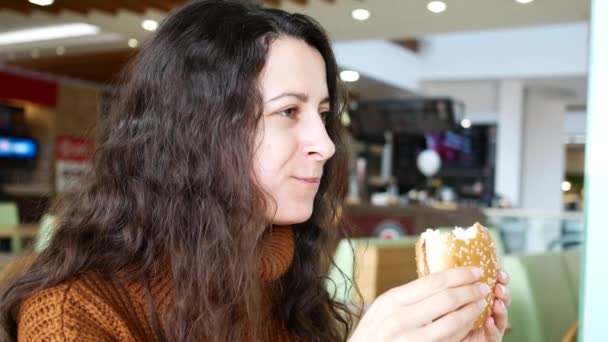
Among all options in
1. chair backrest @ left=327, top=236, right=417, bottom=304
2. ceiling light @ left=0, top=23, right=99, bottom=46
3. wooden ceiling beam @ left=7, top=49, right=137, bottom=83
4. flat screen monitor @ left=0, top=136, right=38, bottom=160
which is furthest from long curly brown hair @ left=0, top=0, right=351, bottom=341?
flat screen monitor @ left=0, top=136, right=38, bottom=160

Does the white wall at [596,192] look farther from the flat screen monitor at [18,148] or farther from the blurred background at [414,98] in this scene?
the flat screen monitor at [18,148]

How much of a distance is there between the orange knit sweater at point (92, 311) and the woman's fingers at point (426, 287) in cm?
35

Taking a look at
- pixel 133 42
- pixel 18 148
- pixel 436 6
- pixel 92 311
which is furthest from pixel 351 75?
pixel 92 311

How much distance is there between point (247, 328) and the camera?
96 centimetres

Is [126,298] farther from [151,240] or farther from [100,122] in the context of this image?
[100,122]

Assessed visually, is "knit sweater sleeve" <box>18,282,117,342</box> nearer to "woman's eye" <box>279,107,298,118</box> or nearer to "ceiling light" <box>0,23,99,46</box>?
"woman's eye" <box>279,107,298,118</box>

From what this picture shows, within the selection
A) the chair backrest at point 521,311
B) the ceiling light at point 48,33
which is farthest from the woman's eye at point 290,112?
the ceiling light at point 48,33

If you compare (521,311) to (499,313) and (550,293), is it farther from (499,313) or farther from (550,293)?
(499,313)

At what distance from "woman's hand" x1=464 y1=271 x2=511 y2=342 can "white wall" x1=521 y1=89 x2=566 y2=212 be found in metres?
9.56

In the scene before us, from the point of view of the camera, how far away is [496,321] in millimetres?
860

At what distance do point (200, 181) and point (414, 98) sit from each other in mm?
8328

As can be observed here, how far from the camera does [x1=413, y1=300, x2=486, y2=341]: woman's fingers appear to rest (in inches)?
27.8

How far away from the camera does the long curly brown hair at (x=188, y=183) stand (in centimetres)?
89

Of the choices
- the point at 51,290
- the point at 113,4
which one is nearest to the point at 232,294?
the point at 51,290
